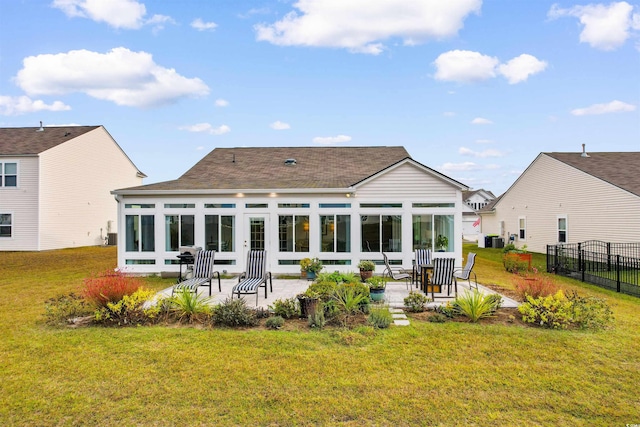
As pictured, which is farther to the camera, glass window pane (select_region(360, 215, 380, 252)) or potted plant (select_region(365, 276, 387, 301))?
glass window pane (select_region(360, 215, 380, 252))

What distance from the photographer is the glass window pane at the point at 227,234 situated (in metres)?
13.0

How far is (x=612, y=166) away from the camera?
19.1 m

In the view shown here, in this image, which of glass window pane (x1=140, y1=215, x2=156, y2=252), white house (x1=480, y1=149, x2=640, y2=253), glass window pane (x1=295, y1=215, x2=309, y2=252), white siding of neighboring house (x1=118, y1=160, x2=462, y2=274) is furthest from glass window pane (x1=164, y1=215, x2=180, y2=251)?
white house (x1=480, y1=149, x2=640, y2=253)

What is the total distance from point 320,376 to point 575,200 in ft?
65.4

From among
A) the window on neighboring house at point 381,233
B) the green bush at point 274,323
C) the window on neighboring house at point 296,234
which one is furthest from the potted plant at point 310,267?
the green bush at point 274,323

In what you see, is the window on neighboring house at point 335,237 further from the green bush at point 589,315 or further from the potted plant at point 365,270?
the green bush at point 589,315

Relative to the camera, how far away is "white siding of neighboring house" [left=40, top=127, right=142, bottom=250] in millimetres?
22812

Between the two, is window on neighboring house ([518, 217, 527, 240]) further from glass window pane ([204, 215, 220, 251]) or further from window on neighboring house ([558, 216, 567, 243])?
glass window pane ([204, 215, 220, 251])

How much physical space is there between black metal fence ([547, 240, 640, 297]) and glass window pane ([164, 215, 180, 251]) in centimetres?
1390

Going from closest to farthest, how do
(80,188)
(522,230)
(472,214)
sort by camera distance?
(522,230) < (80,188) < (472,214)

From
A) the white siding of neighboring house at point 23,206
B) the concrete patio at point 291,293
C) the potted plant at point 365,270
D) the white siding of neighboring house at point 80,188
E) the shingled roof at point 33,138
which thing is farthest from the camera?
the white siding of neighboring house at point 80,188

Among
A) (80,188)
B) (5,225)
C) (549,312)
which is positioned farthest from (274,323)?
(80,188)

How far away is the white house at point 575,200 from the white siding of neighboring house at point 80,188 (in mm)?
30064

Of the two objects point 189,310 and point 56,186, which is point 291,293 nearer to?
point 189,310
